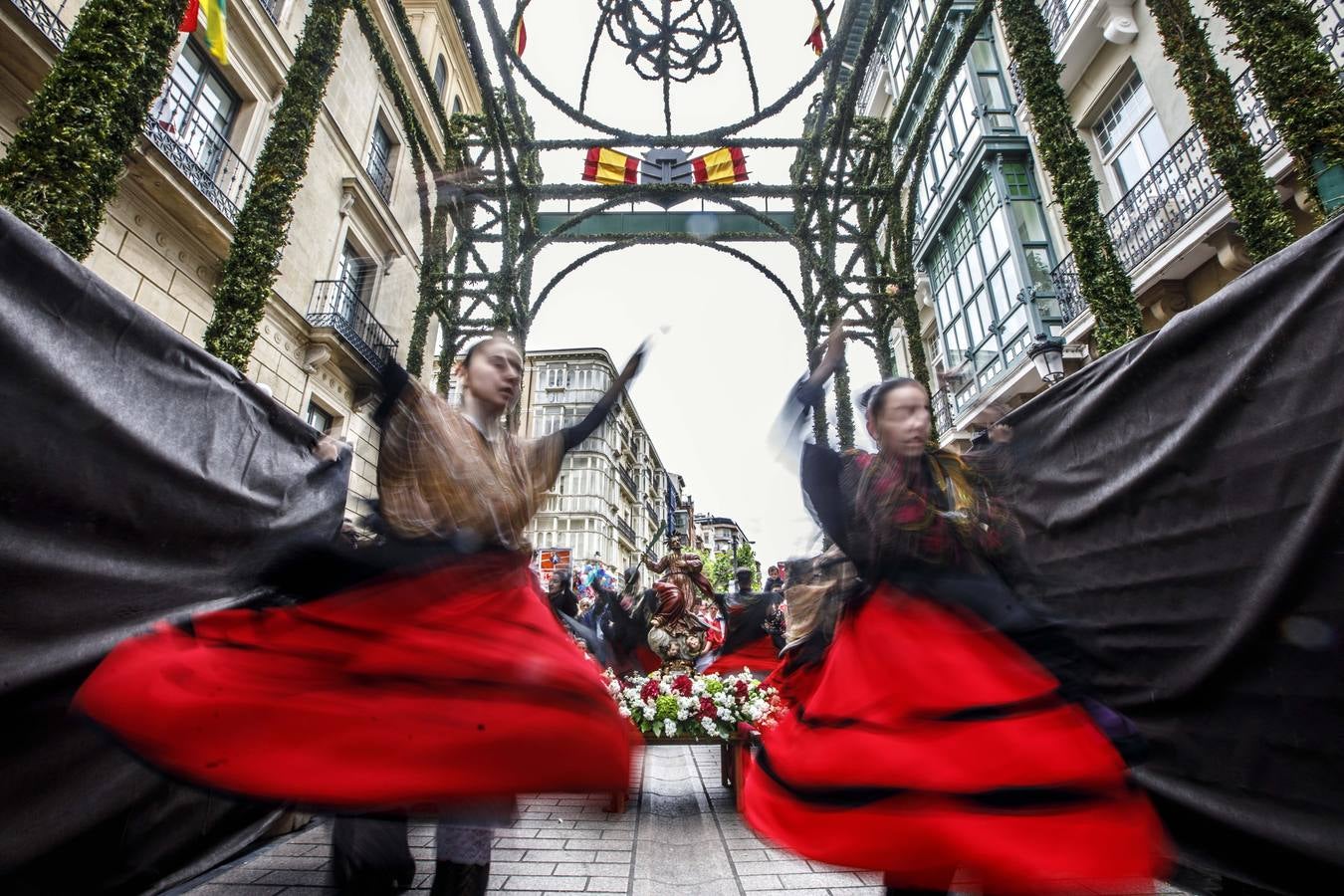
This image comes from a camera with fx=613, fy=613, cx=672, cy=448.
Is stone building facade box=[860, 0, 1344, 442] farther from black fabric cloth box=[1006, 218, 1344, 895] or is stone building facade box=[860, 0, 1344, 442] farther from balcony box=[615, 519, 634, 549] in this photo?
balcony box=[615, 519, 634, 549]

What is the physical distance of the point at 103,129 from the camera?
2891 millimetres

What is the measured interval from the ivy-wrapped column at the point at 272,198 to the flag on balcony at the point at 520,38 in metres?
2.03

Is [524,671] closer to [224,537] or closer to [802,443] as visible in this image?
[802,443]

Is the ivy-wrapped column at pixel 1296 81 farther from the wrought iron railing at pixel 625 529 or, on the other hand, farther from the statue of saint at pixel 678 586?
the wrought iron railing at pixel 625 529

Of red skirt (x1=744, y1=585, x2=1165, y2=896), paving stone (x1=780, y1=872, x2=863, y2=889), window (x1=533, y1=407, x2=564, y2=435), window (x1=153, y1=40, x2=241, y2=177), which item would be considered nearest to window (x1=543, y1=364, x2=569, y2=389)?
window (x1=533, y1=407, x2=564, y2=435)

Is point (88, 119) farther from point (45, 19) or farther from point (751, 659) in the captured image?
point (45, 19)

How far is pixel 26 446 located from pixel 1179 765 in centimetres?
418

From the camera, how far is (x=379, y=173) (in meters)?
15.2

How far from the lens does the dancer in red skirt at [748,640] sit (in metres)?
6.63

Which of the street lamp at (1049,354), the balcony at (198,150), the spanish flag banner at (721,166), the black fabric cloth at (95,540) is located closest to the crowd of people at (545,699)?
the black fabric cloth at (95,540)

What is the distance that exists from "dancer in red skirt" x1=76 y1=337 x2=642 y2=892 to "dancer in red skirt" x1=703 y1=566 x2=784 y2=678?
5.10 meters

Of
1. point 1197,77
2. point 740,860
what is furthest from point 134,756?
point 1197,77

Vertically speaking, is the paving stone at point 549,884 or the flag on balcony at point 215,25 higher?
the flag on balcony at point 215,25

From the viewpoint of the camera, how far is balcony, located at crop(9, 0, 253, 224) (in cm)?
863
